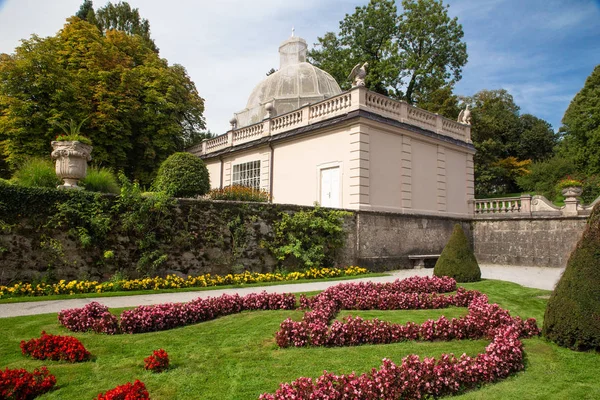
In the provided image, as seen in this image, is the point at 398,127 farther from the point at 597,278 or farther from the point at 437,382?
the point at 437,382

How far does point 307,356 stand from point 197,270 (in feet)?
22.8

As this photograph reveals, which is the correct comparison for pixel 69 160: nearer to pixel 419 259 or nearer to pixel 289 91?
pixel 419 259

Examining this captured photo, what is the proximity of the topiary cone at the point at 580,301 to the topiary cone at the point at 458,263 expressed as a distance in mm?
5468

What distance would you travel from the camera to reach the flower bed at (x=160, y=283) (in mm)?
8570

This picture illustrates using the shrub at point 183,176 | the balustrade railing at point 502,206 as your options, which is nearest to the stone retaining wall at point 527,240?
the balustrade railing at point 502,206

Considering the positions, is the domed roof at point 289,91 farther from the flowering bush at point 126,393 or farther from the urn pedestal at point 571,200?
the flowering bush at point 126,393

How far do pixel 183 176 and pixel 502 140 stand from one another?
36.9 meters

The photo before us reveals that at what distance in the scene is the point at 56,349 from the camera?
15.1 ft

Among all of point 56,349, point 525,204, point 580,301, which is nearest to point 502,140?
point 525,204

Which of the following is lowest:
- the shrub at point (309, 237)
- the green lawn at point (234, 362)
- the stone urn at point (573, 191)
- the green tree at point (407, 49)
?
the green lawn at point (234, 362)

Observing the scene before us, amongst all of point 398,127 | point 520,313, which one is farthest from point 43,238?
point 398,127

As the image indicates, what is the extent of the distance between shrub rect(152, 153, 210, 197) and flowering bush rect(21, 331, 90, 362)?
10.4m

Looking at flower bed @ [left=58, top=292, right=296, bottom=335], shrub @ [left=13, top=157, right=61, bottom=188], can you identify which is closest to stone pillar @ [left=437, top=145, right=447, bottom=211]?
flower bed @ [left=58, top=292, right=296, bottom=335]

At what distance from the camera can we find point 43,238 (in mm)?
9156
